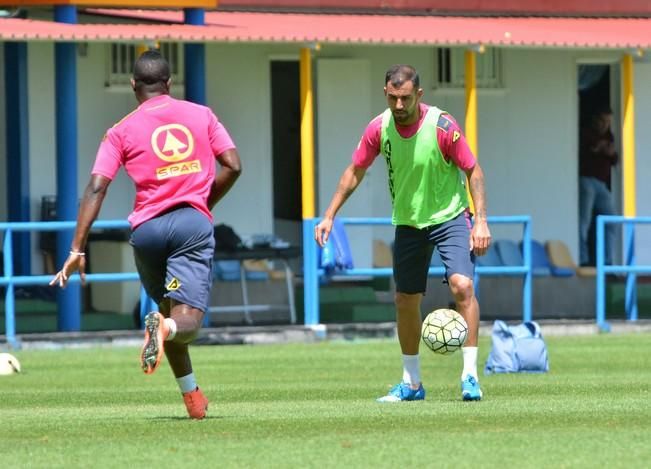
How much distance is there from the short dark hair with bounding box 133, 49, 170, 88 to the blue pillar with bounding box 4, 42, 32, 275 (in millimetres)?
10412

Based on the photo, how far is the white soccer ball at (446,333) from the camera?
37.4 feet

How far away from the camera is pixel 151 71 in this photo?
33.2 feet

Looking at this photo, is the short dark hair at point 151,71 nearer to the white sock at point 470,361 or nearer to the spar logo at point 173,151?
the spar logo at point 173,151

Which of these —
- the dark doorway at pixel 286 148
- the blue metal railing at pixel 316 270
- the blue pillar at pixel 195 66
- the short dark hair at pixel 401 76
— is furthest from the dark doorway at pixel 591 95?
the short dark hair at pixel 401 76

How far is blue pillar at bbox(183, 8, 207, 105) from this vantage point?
19.5 m

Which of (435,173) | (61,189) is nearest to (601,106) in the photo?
(61,189)

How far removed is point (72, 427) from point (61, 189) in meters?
8.80

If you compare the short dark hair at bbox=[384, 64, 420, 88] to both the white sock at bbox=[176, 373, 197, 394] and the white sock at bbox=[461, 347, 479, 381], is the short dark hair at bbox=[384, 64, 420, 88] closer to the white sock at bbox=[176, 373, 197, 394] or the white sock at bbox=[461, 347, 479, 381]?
the white sock at bbox=[461, 347, 479, 381]

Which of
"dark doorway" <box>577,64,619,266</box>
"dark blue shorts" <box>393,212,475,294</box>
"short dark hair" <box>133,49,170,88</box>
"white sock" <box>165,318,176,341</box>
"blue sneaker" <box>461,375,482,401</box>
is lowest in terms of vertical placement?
"blue sneaker" <box>461,375,482,401</box>

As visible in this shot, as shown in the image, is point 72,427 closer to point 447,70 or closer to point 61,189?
point 61,189

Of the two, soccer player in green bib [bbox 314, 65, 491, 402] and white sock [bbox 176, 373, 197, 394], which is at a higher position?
soccer player in green bib [bbox 314, 65, 491, 402]

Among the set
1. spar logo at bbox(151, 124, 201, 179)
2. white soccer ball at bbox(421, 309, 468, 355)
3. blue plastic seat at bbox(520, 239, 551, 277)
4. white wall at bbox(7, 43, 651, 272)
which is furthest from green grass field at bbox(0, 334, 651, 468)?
blue plastic seat at bbox(520, 239, 551, 277)

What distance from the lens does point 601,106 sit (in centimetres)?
2347

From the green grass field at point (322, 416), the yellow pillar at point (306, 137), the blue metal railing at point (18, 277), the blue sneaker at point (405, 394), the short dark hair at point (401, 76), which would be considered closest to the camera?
the green grass field at point (322, 416)
